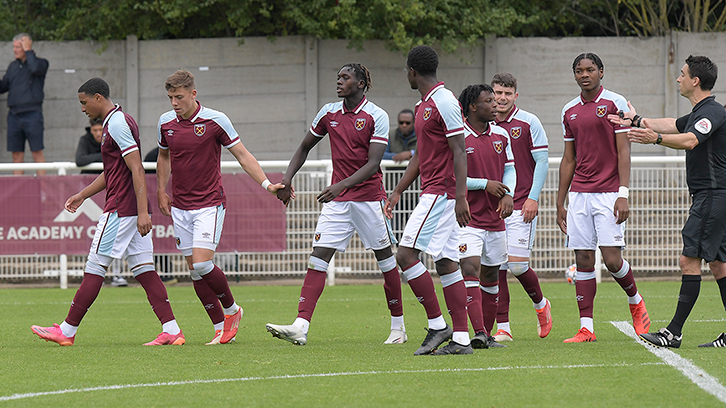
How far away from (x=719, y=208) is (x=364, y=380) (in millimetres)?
3105

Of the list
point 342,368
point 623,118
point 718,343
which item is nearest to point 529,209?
point 623,118

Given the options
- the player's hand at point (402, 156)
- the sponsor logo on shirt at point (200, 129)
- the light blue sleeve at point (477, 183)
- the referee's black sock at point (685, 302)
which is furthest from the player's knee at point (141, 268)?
the player's hand at point (402, 156)

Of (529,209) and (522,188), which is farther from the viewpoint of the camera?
(522,188)

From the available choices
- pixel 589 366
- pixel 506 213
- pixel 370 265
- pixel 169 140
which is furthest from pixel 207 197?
pixel 370 265

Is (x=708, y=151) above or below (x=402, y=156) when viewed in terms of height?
below

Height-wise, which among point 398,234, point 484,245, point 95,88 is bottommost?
point 398,234

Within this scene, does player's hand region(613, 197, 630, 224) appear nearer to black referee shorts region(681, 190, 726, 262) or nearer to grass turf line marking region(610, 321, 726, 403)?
black referee shorts region(681, 190, 726, 262)

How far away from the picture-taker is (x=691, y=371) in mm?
6062

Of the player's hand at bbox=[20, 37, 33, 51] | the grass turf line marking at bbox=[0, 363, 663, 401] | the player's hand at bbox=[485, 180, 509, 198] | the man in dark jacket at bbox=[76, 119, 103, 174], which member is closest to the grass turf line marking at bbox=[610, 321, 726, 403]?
the grass turf line marking at bbox=[0, 363, 663, 401]

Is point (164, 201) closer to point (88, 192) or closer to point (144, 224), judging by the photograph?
point (144, 224)

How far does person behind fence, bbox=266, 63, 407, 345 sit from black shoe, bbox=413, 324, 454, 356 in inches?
36.5

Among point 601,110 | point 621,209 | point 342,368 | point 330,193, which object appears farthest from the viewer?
point 601,110

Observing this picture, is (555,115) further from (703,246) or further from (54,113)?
(703,246)

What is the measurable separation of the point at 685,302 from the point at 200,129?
13.4 ft
